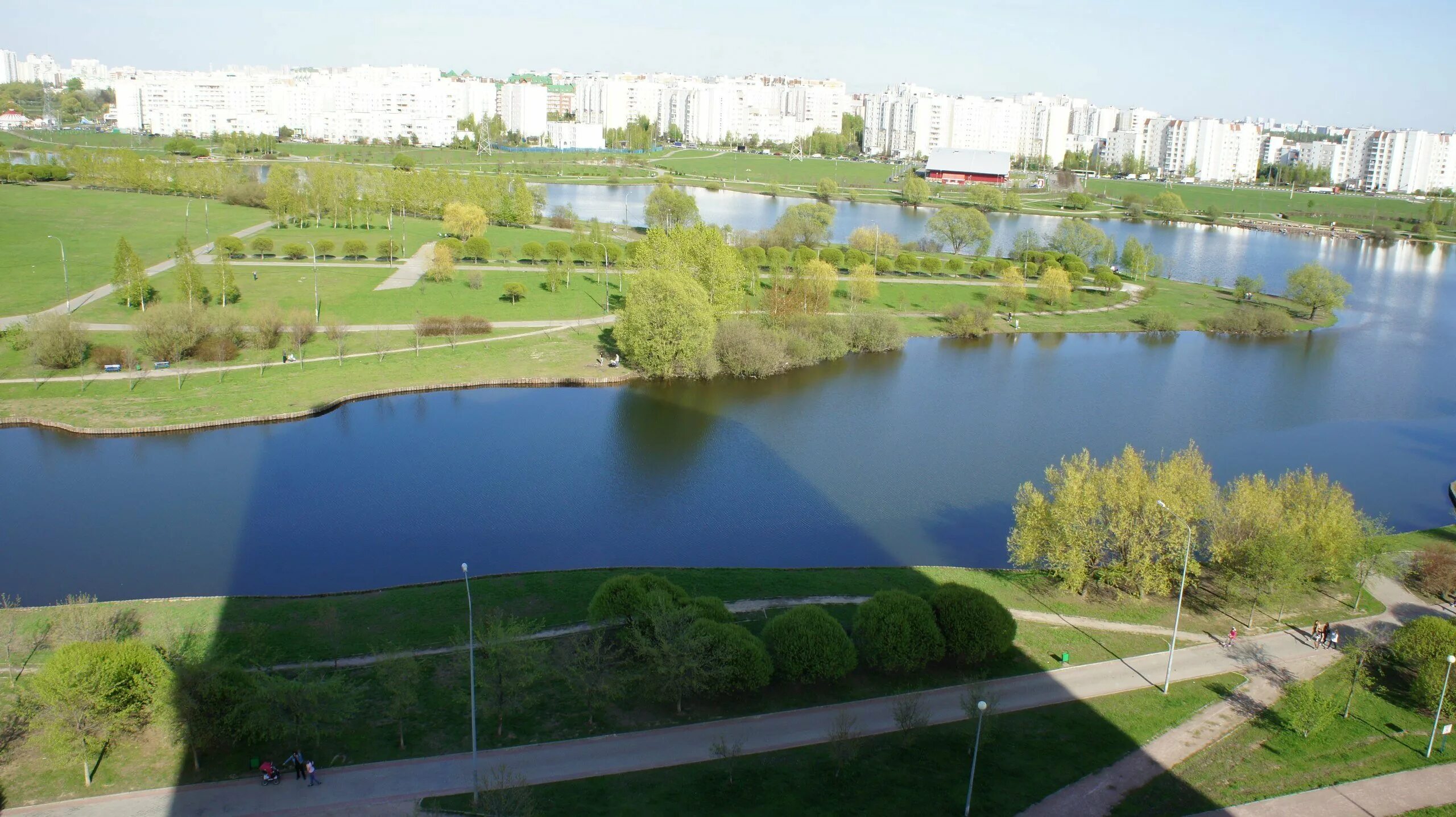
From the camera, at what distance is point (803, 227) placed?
2219 inches

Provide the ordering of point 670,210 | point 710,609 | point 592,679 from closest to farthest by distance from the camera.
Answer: point 592,679 → point 710,609 → point 670,210

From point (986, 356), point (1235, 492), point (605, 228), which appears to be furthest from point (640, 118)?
point (1235, 492)

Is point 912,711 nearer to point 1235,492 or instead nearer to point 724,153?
point 1235,492

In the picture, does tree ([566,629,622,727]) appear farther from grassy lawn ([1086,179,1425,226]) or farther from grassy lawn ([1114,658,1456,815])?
grassy lawn ([1086,179,1425,226])

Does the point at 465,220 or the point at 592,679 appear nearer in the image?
the point at 592,679

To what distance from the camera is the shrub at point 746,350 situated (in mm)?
35281

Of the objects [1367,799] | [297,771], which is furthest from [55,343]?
[1367,799]

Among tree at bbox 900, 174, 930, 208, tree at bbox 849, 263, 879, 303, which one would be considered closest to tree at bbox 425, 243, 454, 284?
tree at bbox 849, 263, 879, 303

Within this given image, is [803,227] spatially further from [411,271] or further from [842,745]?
[842,745]

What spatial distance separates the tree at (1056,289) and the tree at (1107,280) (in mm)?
4059

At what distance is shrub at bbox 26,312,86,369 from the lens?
3108 centimetres

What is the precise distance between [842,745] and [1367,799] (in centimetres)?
689

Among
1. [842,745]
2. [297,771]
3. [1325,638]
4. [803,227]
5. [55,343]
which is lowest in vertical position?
[297,771]

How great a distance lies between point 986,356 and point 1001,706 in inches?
1087
